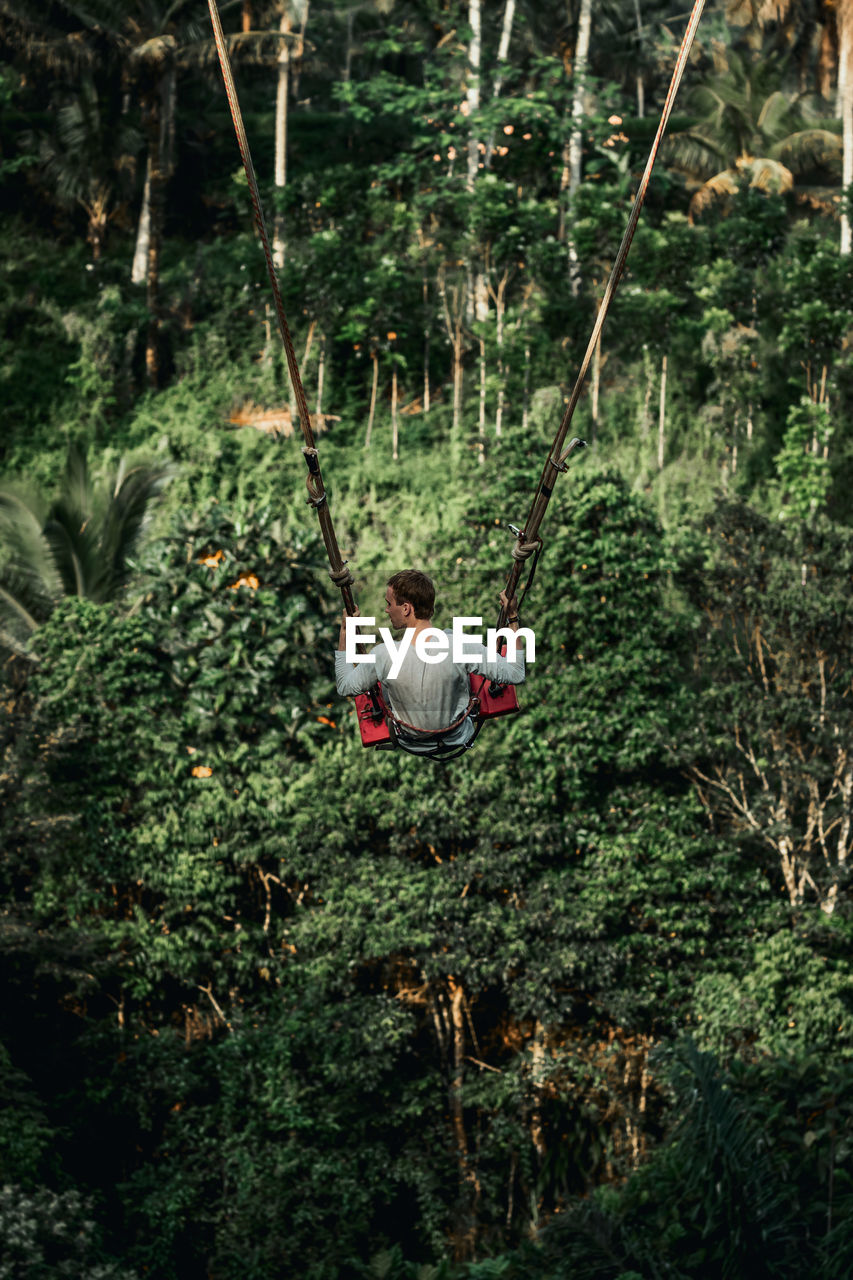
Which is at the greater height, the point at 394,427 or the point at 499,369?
the point at 499,369

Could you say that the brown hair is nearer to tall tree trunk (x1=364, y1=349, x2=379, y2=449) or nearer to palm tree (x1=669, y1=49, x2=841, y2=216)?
tall tree trunk (x1=364, y1=349, x2=379, y2=449)

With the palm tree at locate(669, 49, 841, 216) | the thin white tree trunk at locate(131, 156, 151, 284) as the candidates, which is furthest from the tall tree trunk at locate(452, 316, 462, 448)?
the palm tree at locate(669, 49, 841, 216)

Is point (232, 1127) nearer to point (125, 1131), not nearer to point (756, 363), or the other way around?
point (125, 1131)

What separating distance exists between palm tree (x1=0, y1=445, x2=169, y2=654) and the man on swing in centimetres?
953

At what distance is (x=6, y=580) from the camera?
14.9 meters

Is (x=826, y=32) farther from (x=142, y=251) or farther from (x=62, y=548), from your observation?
(x=62, y=548)

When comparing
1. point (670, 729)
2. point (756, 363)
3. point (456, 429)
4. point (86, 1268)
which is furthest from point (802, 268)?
point (86, 1268)

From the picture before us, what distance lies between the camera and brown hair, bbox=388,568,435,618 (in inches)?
206

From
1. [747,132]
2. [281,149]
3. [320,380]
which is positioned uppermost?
[747,132]

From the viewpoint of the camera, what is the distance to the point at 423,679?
545 centimetres

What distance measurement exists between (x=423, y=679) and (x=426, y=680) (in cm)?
1

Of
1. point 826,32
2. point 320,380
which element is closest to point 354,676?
point 320,380

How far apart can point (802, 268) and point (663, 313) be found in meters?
2.23

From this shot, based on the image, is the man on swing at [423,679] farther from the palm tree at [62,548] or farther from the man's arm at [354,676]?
the palm tree at [62,548]
